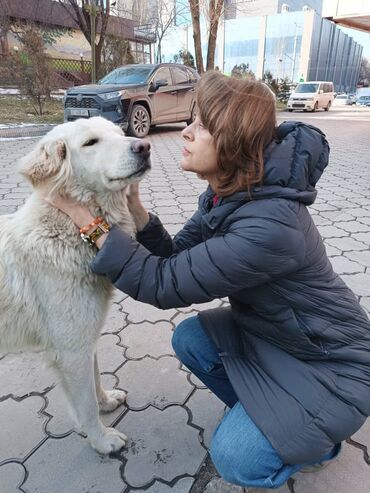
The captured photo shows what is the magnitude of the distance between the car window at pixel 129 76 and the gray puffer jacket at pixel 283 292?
31.5 ft

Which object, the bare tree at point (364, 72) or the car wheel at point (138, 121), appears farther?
the bare tree at point (364, 72)

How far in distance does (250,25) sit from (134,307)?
7077 cm

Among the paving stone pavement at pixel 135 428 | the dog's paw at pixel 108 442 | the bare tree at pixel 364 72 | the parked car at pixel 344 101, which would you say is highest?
→ the bare tree at pixel 364 72

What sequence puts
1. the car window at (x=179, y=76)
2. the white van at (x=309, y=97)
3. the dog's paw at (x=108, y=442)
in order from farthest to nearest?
the white van at (x=309, y=97) → the car window at (x=179, y=76) → the dog's paw at (x=108, y=442)

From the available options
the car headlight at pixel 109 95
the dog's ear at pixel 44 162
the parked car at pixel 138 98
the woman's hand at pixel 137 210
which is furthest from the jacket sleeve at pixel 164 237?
the car headlight at pixel 109 95

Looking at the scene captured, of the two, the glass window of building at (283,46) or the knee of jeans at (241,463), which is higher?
the glass window of building at (283,46)

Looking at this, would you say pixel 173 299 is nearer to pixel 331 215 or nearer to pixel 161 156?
pixel 331 215

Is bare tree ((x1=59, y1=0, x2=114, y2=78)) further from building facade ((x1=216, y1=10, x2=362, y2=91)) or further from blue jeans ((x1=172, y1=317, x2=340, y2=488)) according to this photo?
building facade ((x1=216, y1=10, x2=362, y2=91))

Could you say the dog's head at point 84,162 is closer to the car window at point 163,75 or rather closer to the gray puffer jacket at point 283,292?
the gray puffer jacket at point 283,292

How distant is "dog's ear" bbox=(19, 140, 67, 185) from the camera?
1.55m

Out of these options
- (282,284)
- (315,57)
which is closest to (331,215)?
(282,284)

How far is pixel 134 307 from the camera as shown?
2.95m

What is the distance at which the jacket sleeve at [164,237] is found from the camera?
1919 millimetres

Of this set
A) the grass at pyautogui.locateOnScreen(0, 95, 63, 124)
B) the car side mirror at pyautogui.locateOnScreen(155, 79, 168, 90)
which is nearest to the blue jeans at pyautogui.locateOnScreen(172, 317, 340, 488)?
the car side mirror at pyautogui.locateOnScreen(155, 79, 168, 90)
